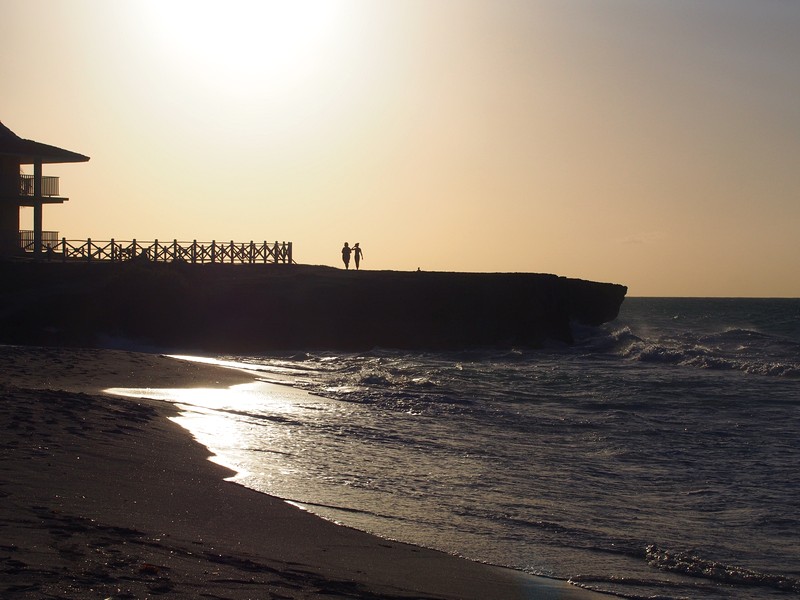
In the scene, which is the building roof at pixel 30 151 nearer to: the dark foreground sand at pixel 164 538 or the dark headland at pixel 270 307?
the dark headland at pixel 270 307

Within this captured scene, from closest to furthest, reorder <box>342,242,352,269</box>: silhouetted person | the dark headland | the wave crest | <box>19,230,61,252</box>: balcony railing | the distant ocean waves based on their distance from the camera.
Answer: the wave crest
the distant ocean waves
the dark headland
<box>19,230,61,252</box>: balcony railing
<box>342,242,352,269</box>: silhouetted person

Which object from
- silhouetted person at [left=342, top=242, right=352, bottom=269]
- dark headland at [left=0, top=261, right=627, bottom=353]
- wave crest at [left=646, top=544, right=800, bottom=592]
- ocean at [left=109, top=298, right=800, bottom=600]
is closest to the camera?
wave crest at [left=646, top=544, right=800, bottom=592]

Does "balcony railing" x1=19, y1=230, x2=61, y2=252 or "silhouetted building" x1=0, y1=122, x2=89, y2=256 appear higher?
"silhouetted building" x1=0, y1=122, x2=89, y2=256

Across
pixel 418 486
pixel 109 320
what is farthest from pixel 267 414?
pixel 109 320

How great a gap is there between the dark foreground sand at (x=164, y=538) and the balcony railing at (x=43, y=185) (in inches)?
1331

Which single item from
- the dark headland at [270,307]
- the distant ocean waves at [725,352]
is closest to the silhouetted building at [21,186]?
the dark headland at [270,307]

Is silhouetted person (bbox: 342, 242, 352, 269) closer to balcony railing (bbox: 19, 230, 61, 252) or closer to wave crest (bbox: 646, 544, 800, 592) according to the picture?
balcony railing (bbox: 19, 230, 61, 252)

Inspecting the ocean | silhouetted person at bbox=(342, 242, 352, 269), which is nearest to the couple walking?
silhouetted person at bbox=(342, 242, 352, 269)

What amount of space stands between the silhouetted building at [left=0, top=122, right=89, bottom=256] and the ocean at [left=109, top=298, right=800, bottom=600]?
21.9m

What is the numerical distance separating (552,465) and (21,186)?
3650 centimetres

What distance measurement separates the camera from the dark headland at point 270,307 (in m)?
35.6

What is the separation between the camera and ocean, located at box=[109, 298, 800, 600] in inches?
318

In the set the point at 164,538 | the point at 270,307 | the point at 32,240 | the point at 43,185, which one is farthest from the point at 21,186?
the point at 164,538

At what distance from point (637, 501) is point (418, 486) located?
2.53 meters
